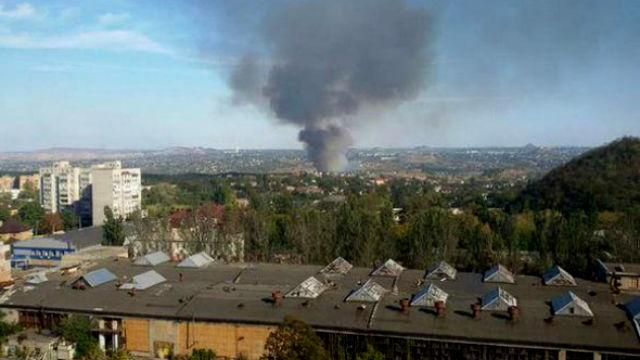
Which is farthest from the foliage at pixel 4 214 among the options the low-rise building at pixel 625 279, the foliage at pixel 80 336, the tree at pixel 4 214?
the low-rise building at pixel 625 279

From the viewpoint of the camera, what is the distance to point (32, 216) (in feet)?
114

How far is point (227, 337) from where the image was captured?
1221cm

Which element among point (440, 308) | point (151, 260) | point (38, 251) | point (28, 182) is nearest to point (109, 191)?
point (38, 251)

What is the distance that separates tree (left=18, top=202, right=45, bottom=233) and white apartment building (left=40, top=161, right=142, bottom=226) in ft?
11.2

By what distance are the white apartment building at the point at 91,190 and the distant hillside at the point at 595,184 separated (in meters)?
23.4

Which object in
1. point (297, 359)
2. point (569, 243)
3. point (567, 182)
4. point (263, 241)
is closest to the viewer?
point (297, 359)

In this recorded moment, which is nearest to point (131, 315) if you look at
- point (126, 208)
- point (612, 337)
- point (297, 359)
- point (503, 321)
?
point (297, 359)

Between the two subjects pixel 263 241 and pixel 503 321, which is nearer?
pixel 503 321

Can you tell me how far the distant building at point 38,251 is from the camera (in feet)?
77.5

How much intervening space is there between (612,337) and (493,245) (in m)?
10.3

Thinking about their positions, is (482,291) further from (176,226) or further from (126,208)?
(126,208)

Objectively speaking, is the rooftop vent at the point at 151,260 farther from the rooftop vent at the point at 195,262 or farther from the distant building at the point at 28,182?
the distant building at the point at 28,182

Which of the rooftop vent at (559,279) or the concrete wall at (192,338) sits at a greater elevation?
the rooftop vent at (559,279)

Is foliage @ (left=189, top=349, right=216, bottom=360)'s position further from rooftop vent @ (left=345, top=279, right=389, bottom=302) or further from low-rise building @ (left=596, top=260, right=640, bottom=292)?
low-rise building @ (left=596, top=260, right=640, bottom=292)
